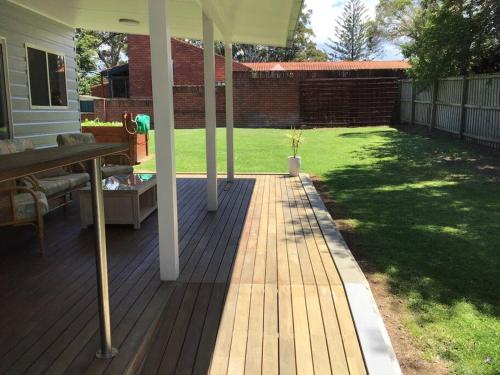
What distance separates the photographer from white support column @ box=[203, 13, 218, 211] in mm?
5391

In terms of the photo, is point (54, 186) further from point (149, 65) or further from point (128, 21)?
point (149, 65)

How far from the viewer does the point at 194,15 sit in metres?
6.27

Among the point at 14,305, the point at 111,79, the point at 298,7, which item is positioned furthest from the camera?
the point at 111,79

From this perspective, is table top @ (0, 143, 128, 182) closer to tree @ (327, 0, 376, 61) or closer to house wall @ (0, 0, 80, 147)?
house wall @ (0, 0, 80, 147)

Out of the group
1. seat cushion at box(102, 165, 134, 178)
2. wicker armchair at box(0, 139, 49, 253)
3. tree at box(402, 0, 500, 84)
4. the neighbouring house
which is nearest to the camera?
wicker armchair at box(0, 139, 49, 253)

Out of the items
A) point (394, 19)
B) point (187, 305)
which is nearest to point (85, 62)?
point (394, 19)

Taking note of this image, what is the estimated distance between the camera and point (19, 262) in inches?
153

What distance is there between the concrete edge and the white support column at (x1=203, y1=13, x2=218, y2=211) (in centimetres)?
174

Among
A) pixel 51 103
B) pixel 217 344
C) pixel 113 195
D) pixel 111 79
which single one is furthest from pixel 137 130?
pixel 111 79

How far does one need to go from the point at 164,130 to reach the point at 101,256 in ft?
4.35

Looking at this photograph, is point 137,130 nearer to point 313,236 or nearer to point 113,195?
point 113,195

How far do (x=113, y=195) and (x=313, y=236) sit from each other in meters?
2.11

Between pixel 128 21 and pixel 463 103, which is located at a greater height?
pixel 128 21

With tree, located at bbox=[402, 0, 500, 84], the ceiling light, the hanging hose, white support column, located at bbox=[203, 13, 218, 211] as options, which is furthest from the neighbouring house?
white support column, located at bbox=[203, 13, 218, 211]
